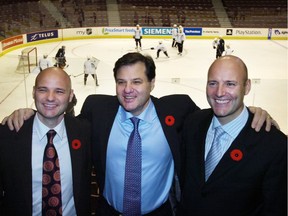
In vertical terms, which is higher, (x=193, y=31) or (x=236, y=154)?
(x=193, y=31)

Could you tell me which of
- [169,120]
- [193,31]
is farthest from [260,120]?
[193,31]

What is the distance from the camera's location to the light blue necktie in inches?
101

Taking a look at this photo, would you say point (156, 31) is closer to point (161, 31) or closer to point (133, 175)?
point (161, 31)

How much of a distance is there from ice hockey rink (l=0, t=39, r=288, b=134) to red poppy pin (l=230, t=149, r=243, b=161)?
230 inches

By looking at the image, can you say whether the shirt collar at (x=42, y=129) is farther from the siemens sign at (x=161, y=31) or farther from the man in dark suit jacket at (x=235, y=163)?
the siemens sign at (x=161, y=31)

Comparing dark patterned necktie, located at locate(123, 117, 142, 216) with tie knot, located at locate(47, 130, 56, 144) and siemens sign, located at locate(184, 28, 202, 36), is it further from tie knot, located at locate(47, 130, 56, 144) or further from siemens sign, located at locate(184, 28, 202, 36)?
siemens sign, located at locate(184, 28, 202, 36)

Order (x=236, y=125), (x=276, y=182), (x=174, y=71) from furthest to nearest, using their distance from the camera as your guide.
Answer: (x=174, y=71) → (x=236, y=125) → (x=276, y=182)

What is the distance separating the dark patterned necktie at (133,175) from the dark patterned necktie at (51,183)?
54 cm

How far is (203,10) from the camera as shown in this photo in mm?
26109

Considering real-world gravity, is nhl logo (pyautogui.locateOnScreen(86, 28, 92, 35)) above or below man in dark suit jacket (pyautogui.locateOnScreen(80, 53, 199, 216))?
above

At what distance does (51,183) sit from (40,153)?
0.25 metres

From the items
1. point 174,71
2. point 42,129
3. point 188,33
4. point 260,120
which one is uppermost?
point 188,33

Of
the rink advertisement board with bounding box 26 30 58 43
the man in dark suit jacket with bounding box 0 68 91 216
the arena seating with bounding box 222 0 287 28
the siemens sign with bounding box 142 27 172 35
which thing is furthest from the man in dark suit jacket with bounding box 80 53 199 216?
the arena seating with bounding box 222 0 287 28

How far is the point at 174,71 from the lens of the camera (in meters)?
14.0
